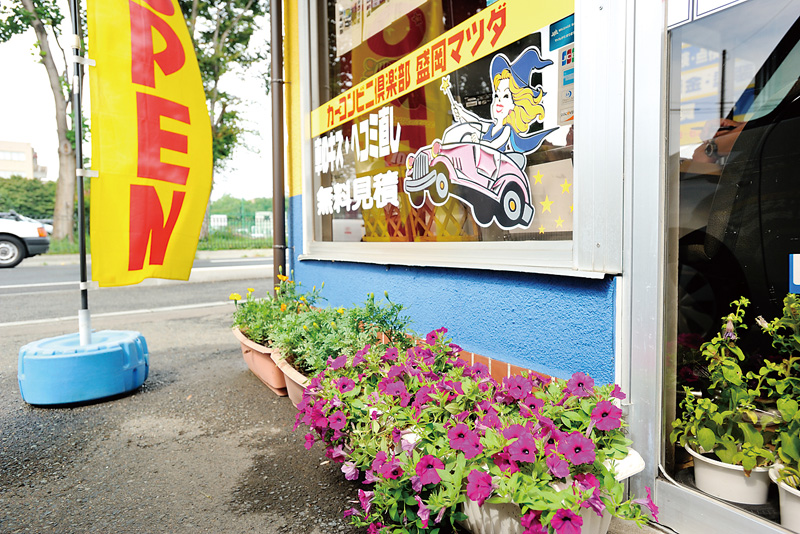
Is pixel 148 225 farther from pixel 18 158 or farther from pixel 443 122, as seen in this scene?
pixel 18 158

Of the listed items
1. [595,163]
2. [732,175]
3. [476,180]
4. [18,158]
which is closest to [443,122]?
[476,180]

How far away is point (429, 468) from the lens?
4.81ft

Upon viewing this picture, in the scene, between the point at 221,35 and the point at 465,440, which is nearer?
the point at 465,440

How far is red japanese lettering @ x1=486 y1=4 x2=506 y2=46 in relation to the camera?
8.10 feet

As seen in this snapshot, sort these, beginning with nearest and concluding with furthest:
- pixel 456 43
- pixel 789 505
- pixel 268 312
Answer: pixel 789 505 < pixel 456 43 < pixel 268 312

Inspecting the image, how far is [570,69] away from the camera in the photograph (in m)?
2.12

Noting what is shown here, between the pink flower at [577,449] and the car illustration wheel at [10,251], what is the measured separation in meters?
16.7

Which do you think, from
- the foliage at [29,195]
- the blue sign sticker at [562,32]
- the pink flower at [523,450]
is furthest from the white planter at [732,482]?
the foliage at [29,195]

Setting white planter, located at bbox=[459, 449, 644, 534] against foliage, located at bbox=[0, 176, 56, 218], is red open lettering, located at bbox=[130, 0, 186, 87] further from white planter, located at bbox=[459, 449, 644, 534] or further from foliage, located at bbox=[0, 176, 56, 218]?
foliage, located at bbox=[0, 176, 56, 218]

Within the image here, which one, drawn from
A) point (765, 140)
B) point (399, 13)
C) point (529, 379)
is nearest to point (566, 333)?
point (529, 379)

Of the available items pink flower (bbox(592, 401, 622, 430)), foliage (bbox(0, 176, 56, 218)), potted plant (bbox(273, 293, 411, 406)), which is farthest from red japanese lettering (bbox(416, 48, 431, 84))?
foliage (bbox(0, 176, 56, 218))

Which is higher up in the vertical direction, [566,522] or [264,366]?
[566,522]

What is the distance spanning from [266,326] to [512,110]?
2239 mm

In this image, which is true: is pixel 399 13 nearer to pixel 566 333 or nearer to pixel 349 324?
pixel 349 324
